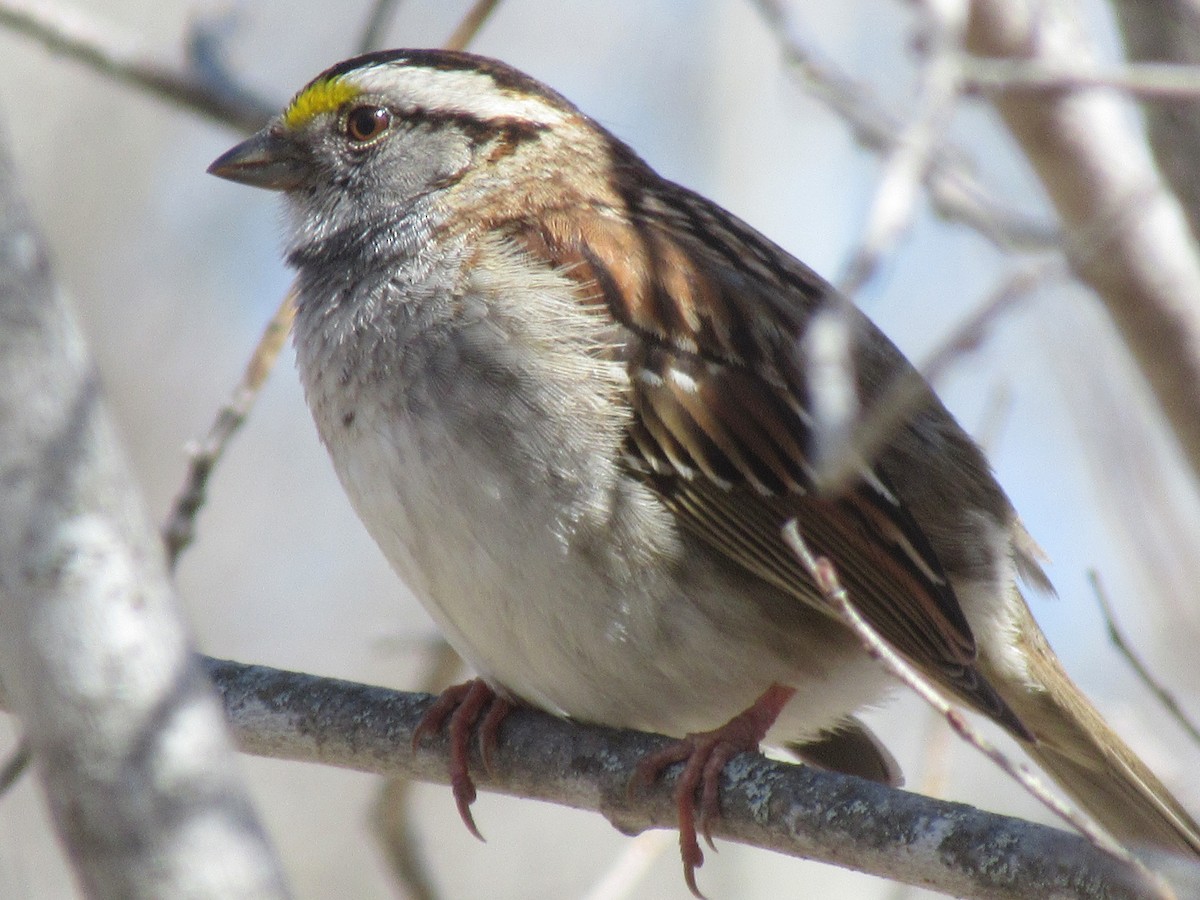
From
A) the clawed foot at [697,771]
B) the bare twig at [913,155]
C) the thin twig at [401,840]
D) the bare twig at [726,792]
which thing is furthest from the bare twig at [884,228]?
the thin twig at [401,840]

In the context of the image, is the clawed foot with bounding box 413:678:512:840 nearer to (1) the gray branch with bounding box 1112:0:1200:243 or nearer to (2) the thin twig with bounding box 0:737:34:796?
(2) the thin twig with bounding box 0:737:34:796

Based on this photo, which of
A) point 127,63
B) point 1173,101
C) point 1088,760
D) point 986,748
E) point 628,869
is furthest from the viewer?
point 127,63

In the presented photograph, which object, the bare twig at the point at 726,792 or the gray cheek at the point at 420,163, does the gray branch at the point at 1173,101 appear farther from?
the gray cheek at the point at 420,163

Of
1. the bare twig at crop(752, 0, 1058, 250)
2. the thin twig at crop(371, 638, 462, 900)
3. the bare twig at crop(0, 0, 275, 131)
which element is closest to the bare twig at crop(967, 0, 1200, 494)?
the bare twig at crop(752, 0, 1058, 250)

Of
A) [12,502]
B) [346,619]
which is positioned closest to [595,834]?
[346,619]

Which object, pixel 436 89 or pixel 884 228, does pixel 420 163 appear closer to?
pixel 436 89

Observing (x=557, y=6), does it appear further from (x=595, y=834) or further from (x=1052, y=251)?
(x=1052, y=251)

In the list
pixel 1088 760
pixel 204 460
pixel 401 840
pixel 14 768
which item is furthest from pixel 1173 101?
pixel 401 840
